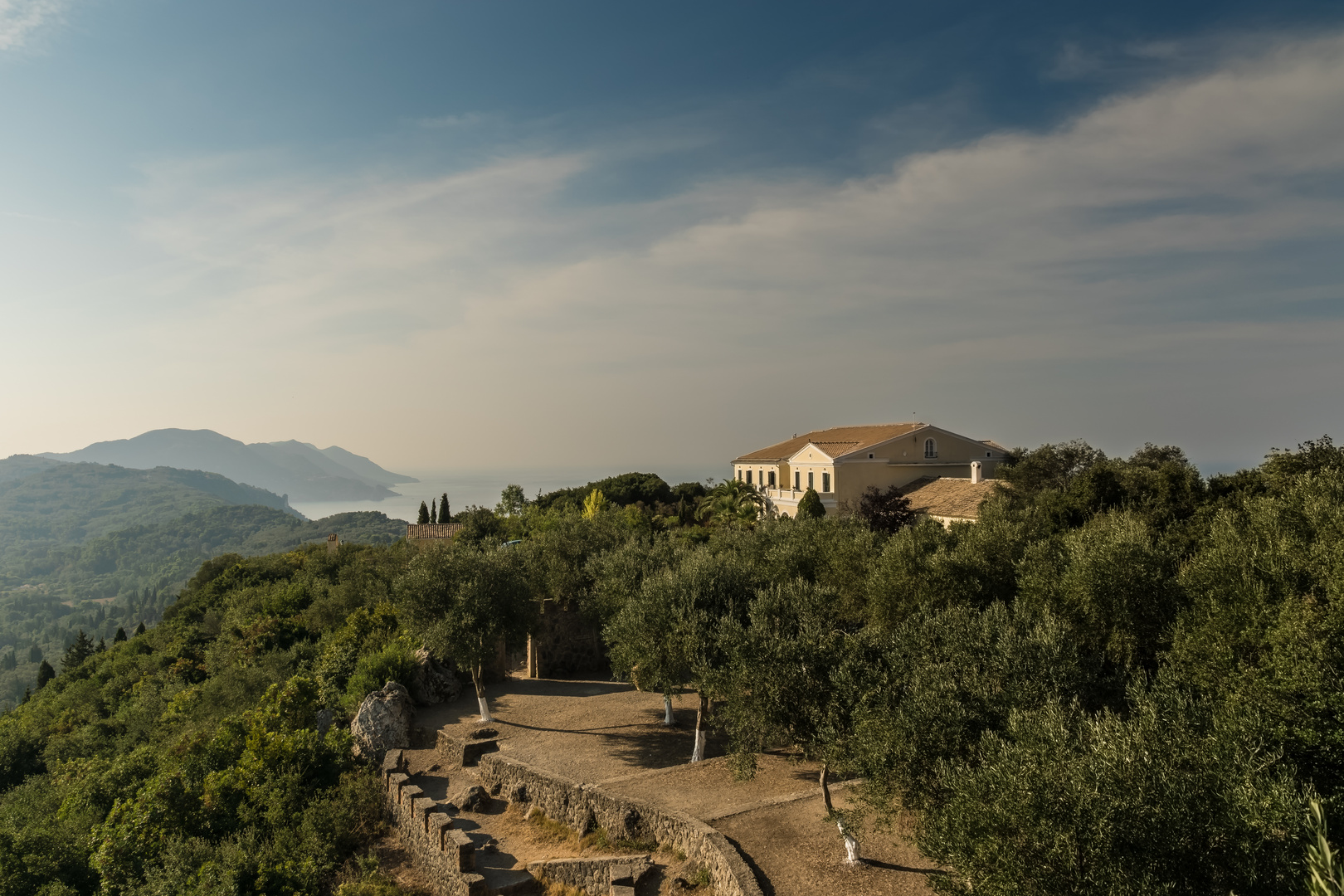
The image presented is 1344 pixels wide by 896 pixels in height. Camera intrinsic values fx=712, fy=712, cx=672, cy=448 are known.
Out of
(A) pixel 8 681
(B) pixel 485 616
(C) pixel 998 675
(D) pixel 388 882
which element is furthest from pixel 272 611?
(A) pixel 8 681

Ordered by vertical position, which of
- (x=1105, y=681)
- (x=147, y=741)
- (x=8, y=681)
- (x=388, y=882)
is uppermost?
(x=1105, y=681)

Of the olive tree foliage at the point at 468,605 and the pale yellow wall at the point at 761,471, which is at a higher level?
the pale yellow wall at the point at 761,471

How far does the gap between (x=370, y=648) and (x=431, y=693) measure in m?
5.41

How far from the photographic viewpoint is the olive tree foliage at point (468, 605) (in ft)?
80.9

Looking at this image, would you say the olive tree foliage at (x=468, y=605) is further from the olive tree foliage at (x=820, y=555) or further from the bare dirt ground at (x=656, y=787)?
the olive tree foliage at (x=820, y=555)

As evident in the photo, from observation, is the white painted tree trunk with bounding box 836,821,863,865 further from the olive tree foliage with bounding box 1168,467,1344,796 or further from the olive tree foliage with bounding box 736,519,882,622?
the olive tree foliage with bounding box 736,519,882,622

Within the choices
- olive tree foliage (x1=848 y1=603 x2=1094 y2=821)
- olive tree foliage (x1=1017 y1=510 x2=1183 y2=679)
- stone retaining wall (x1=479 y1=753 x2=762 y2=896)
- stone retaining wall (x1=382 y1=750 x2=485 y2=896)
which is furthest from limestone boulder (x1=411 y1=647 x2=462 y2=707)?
olive tree foliage (x1=1017 y1=510 x2=1183 y2=679)

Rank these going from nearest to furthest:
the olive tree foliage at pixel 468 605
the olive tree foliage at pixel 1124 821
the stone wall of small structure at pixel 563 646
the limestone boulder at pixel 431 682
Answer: the olive tree foliage at pixel 1124 821, the olive tree foliage at pixel 468 605, the limestone boulder at pixel 431 682, the stone wall of small structure at pixel 563 646

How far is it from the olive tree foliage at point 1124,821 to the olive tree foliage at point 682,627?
9.16 metres

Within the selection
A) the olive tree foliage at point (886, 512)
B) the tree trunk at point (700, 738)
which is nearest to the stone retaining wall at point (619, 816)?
the tree trunk at point (700, 738)

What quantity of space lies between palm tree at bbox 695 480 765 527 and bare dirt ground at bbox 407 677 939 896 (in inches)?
1102

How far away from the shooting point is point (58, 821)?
23.1m

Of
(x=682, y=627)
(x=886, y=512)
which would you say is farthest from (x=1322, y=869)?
(x=886, y=512)

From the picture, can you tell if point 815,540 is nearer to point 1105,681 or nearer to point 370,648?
point 1105,681
